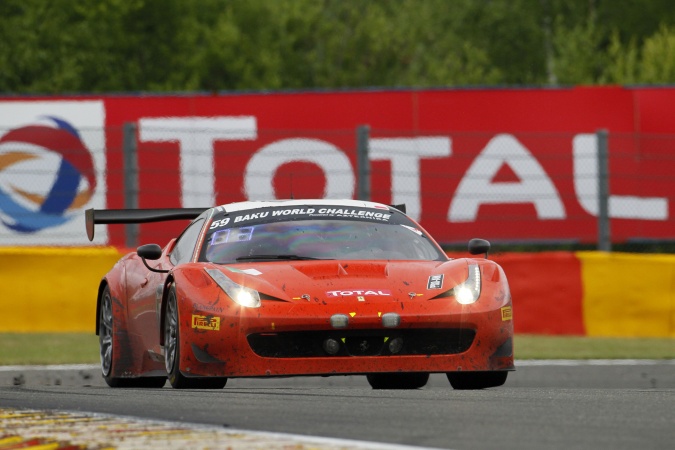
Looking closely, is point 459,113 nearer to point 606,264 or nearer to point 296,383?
point 606,264

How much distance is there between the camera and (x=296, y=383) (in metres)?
12.3

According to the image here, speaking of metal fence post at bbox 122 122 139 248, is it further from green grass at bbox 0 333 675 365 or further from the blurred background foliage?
the blurred background foliage

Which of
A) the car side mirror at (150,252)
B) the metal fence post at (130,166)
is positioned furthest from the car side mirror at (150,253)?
the metal fence post at (130,166)

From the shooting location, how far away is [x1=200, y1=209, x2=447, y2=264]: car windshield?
32.3 feet

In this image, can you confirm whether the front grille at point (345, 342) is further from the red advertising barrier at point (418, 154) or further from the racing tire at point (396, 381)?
the red advertising barrier at point (418, 154)

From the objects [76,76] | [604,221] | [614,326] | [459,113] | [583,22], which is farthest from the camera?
[583,22]

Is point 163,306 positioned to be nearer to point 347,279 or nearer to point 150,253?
point 150,253

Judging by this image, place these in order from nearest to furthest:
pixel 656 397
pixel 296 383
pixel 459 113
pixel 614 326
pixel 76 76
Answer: pixel 656 397 < pixel 296 383 < pixel 614 326 < pixel 459 113 < pixel 76 76

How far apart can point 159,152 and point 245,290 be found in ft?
31.4

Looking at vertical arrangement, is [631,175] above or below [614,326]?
above

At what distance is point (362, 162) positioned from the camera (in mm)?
17516

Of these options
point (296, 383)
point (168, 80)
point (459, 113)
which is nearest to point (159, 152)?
point (459, 113)

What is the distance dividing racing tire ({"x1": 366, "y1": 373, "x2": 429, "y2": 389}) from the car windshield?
1.00 metres

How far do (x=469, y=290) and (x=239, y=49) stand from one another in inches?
1605
